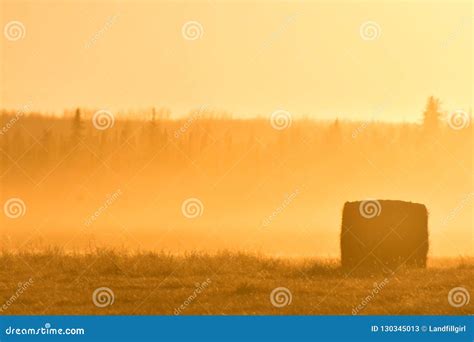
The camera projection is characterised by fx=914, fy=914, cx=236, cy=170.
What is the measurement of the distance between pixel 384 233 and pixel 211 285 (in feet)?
18.7

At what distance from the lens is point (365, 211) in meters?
21.5

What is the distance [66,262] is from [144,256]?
178 cm

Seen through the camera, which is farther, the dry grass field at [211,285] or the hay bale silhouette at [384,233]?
the hay bale silhouette at [384,233]

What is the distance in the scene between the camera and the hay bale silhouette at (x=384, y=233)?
21094 millimetres

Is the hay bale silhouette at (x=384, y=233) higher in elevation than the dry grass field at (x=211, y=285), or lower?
higher

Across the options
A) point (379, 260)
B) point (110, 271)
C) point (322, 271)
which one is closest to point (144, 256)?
point (110, 271)

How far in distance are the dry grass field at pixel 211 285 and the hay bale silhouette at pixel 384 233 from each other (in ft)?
1.85

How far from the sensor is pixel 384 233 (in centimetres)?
2127

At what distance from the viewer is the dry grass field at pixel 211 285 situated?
50.5 ft

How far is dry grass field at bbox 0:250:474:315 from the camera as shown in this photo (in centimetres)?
1539

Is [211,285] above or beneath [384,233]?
beneath

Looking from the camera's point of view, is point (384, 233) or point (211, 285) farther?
point (384, 233)

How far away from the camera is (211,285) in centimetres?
1717

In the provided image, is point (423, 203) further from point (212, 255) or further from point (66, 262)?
point (66, 262)
